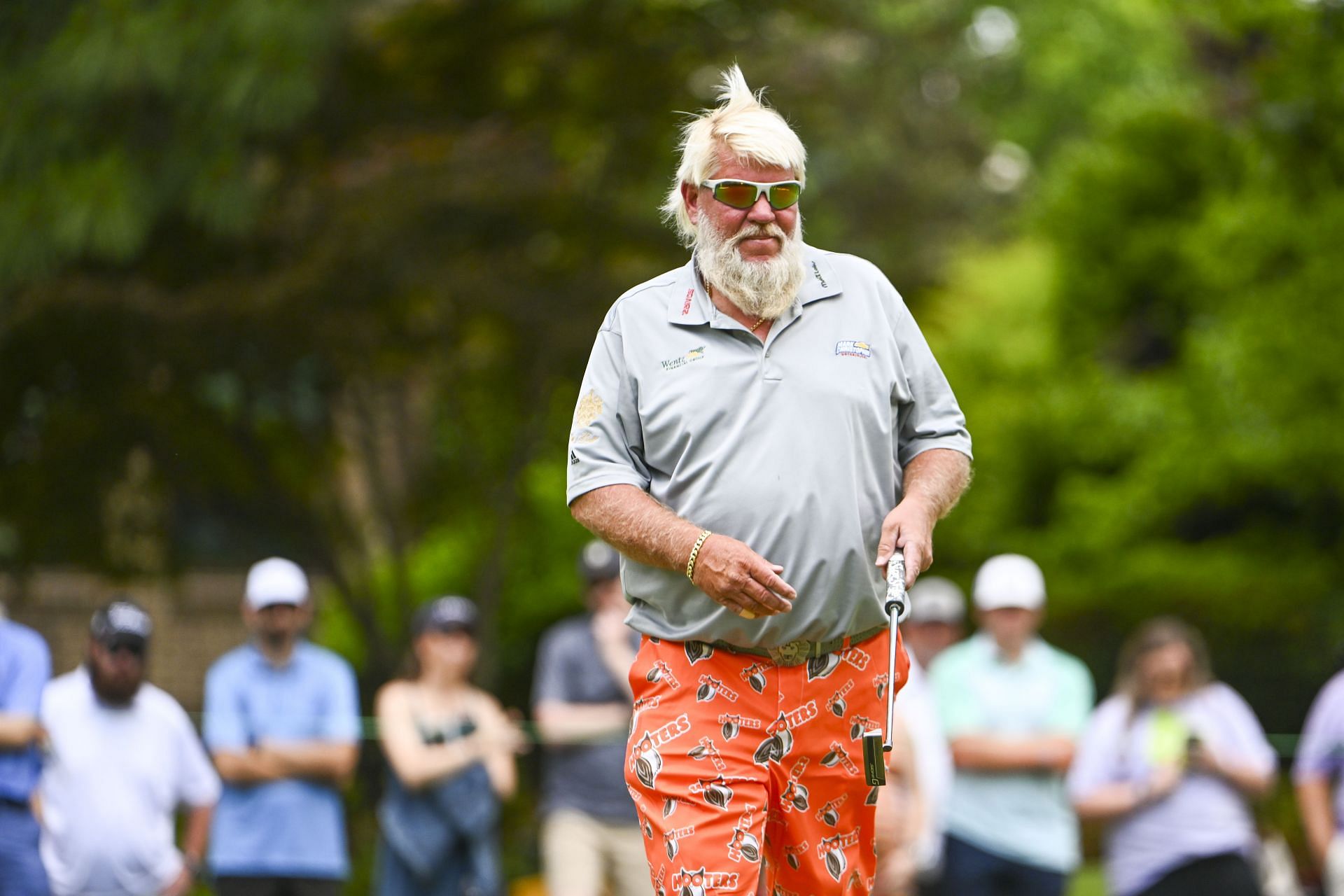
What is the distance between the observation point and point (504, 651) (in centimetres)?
2094

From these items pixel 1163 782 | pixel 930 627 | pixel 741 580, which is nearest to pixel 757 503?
pixel 741 580

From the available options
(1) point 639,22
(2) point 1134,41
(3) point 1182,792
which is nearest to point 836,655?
(3) point 1182,792

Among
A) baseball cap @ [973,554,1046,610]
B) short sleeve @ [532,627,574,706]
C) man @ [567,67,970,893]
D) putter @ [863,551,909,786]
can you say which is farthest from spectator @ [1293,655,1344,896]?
putter @ [863,551,909,786]

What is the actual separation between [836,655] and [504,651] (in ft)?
56.2

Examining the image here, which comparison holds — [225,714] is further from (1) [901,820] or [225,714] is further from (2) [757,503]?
(2) [757,503]

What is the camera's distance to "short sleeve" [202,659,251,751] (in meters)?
7.73

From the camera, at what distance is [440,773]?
7.93m

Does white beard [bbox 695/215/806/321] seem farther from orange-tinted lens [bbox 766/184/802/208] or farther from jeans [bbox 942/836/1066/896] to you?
jeans [bbox 942/836/1066/896]

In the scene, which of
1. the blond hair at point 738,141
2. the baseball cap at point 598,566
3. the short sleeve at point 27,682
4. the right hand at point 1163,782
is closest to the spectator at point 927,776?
the right hand at point 1163,782

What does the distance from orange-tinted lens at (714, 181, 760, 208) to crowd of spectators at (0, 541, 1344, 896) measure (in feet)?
14.0

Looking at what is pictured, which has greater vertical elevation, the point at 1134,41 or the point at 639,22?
the point at 1134,41

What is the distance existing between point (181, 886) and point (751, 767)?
180 inches

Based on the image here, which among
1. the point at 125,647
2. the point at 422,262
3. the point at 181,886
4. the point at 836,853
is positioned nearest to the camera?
the point at 836,853

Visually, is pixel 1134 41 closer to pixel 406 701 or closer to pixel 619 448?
pixel 406 701
